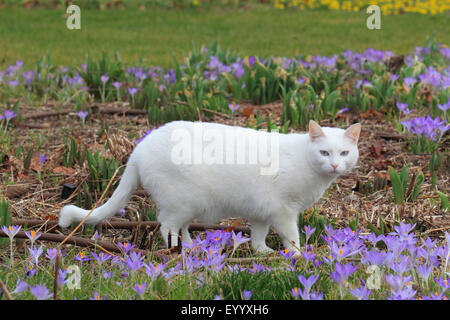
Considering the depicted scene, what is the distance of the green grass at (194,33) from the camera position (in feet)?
33.9

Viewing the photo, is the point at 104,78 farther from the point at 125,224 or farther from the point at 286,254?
the point at 286,254

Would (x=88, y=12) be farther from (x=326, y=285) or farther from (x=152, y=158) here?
(x=326, y=285)

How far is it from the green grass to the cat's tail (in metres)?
5.03

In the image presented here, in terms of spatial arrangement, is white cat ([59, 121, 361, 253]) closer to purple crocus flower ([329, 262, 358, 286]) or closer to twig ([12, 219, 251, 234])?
twig ([12, 219, 251, 234])

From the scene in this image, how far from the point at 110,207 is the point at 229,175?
2.33 ft

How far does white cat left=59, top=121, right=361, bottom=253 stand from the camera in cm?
355

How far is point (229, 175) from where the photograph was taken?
3.56 metres

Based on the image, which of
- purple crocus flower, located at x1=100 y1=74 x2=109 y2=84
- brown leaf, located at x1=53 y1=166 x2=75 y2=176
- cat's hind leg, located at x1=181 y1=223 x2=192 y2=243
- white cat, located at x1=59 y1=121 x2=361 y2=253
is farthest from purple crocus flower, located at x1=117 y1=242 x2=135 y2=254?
purple crocus flower, located at x1=100 y1=74 x2=109 y2=84

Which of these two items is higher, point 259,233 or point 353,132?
point 353,132

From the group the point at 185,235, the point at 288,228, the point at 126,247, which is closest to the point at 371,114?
the point at 288,228

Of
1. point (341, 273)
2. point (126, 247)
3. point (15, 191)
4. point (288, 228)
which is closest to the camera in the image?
point (341, 273)

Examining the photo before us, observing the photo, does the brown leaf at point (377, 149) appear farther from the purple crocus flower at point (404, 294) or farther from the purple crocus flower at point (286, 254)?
the purple crocus flower at point (404, 294)

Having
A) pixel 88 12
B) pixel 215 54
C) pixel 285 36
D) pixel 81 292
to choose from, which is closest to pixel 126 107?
pixel 215 54

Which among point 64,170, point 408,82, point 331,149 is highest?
point 408,82
